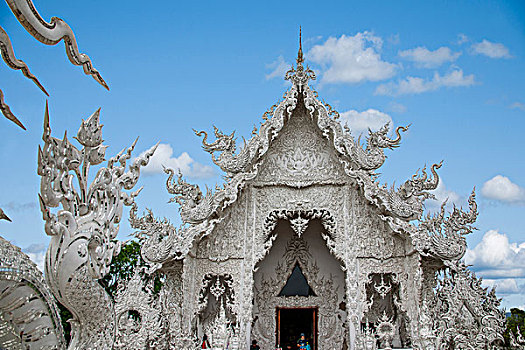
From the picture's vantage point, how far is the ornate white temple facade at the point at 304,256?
7.68 meters

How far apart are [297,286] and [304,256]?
600 millimetres

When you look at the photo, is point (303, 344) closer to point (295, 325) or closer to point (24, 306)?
point (295, 325)

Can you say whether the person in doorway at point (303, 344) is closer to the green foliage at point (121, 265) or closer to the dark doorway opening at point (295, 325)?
the dark doorway opening at point (295, 325)

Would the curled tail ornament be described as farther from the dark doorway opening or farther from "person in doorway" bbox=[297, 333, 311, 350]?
the dark doorway opening

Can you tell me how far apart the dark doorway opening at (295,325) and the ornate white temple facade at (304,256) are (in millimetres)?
20

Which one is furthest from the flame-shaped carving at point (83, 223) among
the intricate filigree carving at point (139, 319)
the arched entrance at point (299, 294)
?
the arched entrance at point (299, 294)

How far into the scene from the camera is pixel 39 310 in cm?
344

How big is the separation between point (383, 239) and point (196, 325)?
342 cm

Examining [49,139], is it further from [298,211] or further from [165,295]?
[298,211]

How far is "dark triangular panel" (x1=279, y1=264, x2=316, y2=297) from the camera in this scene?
392 inches

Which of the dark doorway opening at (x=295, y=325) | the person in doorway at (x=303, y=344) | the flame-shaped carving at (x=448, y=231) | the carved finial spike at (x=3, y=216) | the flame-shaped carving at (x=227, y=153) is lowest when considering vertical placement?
the person in doorway at (x=303, y=344)

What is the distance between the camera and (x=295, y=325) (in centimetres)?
988

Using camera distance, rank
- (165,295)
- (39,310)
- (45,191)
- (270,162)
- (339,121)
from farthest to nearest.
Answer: (270,162), (339,121), (165,295), (45,191), (39,310)

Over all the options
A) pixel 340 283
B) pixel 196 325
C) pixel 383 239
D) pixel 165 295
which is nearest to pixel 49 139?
pixel 165 295
